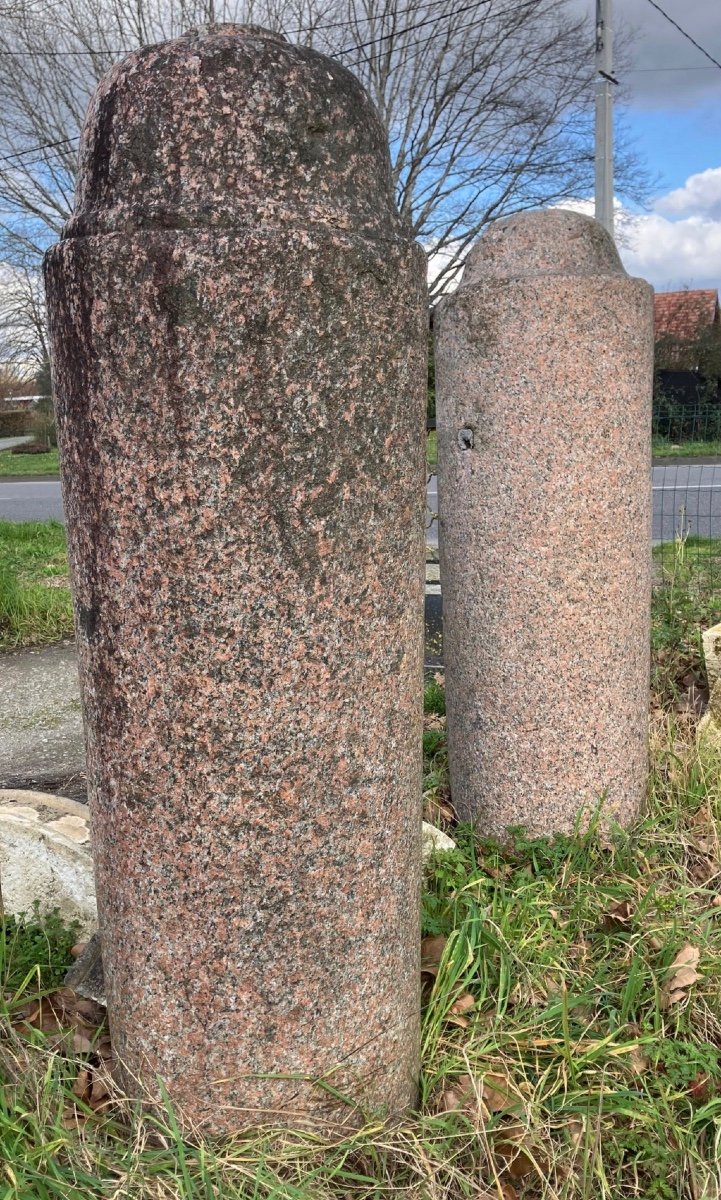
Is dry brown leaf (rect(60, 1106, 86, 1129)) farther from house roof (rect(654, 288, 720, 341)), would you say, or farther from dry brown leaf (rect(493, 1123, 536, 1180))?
house roof (rect(654, 288, 720, 341))

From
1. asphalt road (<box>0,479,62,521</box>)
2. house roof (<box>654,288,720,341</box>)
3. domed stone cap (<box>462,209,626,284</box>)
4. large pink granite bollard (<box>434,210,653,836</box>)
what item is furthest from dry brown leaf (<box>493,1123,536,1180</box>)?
house roof (<box>654,288,720,341</box>)

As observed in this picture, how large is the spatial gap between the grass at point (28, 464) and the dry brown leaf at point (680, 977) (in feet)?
63.2

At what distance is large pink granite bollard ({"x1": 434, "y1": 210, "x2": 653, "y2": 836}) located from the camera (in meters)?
2.83

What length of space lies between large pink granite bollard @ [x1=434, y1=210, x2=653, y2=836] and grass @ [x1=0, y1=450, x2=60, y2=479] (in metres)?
18.3

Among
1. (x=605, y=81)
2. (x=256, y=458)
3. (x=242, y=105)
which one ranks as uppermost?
(x=605, y=81)

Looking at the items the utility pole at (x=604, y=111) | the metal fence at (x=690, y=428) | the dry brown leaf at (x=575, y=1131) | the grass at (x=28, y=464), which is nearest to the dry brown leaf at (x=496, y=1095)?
the dry brown leaf at (x=575, y=1131)

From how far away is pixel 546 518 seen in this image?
113 inches

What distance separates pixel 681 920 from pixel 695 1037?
1.25 feet

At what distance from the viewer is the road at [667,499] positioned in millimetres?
9828

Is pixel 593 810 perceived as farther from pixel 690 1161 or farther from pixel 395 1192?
pixel 395 1192

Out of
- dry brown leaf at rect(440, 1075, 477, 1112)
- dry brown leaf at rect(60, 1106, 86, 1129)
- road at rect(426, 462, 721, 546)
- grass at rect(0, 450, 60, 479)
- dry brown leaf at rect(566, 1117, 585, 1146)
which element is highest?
grass at rect(0, 450, 60, 479)

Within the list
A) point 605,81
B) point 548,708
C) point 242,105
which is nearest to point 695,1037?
point 548,708

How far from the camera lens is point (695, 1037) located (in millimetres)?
2166

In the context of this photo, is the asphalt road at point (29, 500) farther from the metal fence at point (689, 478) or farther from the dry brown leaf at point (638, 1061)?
the dry brown leaf at point (638, 1061)
